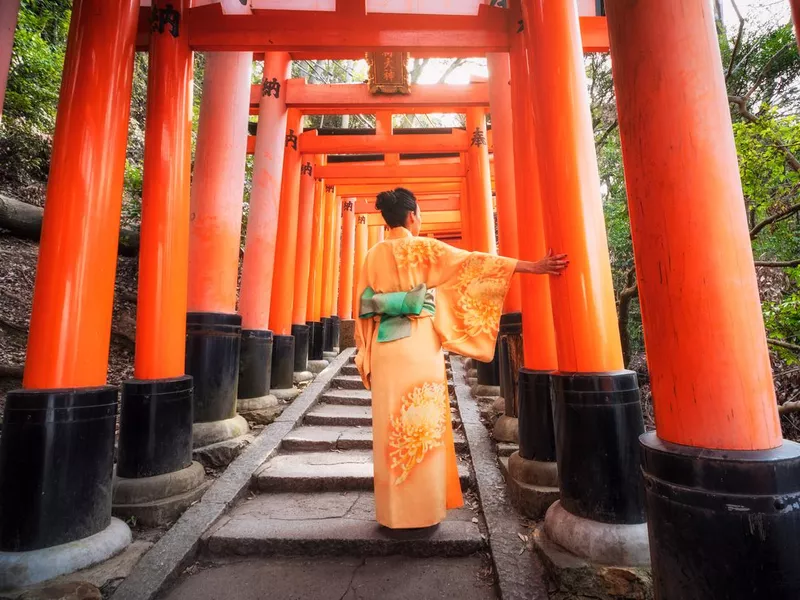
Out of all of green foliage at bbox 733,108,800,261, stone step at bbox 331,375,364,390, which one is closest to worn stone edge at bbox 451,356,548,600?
stone step at bbox 331,375,364,390

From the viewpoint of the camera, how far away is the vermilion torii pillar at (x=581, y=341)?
Result: 6.56 feet

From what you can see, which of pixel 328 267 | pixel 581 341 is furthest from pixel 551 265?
pixel 328 267

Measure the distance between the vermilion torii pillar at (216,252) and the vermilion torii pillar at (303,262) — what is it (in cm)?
290

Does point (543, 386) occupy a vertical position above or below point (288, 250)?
below

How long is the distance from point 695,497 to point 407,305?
1502 mm

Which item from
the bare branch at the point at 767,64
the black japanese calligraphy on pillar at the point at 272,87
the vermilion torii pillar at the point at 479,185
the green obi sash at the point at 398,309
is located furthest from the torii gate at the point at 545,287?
the bare branch at the point at 767,64

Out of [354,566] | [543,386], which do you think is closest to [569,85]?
[543,386]

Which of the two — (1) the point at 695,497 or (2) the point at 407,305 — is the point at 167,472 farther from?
(1) the point at 695,497

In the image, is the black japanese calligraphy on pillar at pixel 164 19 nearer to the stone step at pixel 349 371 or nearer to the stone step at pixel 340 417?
the stone step at pixel 340 417

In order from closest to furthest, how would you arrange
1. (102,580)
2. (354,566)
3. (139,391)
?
(102,580) → (354,566) → (139,391)

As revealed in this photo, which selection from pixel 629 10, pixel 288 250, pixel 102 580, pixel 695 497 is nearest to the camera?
pixel 695 497

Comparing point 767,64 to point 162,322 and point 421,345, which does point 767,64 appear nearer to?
point 421,345

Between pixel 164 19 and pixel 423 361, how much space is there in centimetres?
318

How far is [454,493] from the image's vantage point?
2527 mm
